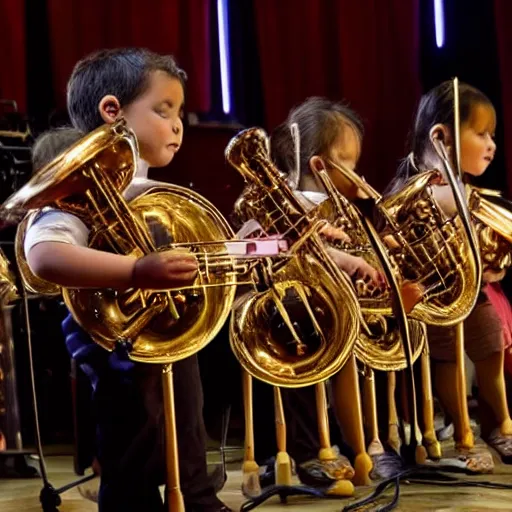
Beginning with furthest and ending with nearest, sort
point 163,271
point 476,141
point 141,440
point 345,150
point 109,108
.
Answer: point 476,141, point 345,150, point 109,108, point 141,440, point 163,271

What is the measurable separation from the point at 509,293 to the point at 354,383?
1.31 metres

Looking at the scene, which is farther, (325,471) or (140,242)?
(325,471)

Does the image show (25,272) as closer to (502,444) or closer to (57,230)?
(57,230)

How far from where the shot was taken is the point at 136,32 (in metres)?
3.19

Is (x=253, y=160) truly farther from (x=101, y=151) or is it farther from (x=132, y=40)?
(x=132, y=40)

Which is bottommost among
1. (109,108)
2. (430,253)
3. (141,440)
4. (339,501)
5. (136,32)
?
(339,501)

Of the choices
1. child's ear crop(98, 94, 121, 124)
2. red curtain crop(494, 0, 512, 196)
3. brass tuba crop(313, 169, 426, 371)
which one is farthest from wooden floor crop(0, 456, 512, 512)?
red curtain crop(494, 0, 512, 196)

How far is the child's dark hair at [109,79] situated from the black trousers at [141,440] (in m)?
0.52

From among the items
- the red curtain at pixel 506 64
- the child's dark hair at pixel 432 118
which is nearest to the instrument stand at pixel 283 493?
the child's dark hair at pixel 432 118

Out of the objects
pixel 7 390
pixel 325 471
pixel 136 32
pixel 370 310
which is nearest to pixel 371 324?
pixel 370 310

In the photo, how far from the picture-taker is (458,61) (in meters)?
3.56

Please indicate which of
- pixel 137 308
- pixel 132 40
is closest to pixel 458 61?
pixel 132 40

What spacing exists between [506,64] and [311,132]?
1293 millimetres

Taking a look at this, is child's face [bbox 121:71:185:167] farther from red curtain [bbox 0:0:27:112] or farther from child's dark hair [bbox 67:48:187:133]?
red curtain [bbox 0:0:27:112]
